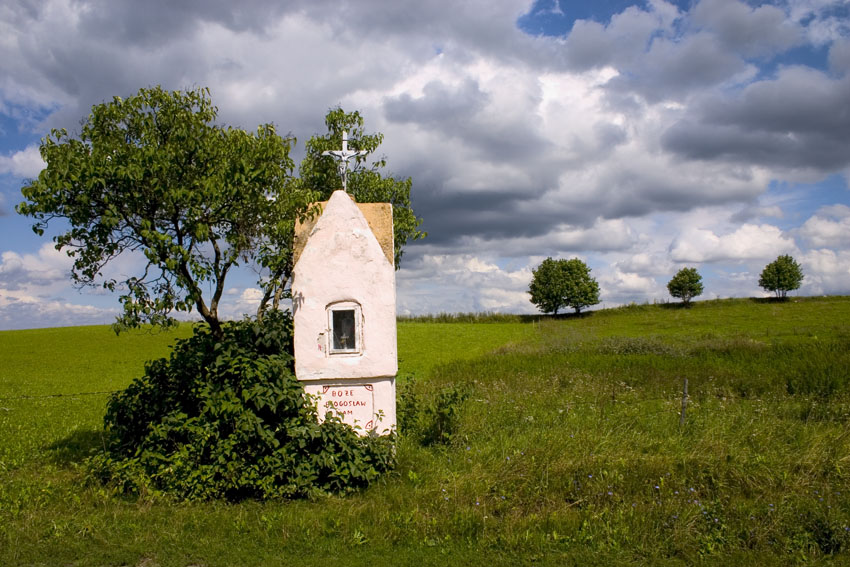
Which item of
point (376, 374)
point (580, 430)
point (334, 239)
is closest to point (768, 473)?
point (580, 430)

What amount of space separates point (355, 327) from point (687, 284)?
259 feet

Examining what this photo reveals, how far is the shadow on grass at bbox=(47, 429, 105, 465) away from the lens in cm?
1139

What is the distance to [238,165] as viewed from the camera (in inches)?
372

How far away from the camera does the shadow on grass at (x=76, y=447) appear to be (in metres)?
11.4

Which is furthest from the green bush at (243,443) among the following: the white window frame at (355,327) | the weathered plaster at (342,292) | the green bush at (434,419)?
the green bush at (434,419)

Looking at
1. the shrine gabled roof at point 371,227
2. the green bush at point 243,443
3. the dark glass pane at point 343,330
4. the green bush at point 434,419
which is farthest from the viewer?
the green bush at point 434,419

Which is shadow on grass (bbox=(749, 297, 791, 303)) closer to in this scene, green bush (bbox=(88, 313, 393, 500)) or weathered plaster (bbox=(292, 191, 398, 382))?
weathered plaster (bbox=(292, 191, 398, 382))

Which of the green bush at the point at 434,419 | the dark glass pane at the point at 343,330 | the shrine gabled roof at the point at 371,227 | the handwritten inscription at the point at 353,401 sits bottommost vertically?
the green bush at the point at 434,419

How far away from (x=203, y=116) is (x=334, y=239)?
4.00m

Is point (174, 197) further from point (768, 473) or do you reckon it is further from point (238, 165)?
point (768, 473)

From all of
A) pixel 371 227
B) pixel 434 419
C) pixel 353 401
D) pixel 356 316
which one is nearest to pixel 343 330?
pixel 356 316

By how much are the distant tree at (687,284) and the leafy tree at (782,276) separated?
11.2 m

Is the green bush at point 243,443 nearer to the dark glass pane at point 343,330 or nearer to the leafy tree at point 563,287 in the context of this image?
the dark glass pane at point 343,330

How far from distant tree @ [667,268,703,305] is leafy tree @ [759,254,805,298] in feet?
36.7
